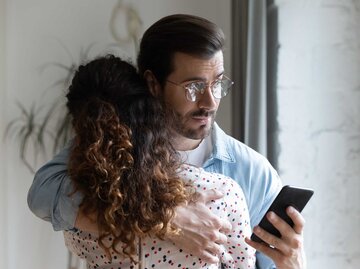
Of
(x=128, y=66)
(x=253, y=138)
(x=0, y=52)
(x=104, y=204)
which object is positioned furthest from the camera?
(x=0, y=52)

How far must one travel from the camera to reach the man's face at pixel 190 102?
130 cm

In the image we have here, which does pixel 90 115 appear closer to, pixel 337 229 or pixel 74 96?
pixel 74 96

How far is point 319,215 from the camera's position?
193cm

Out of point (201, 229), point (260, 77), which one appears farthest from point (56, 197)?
point (260, 77)

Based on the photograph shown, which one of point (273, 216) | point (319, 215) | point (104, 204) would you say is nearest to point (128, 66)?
point (104, 204)

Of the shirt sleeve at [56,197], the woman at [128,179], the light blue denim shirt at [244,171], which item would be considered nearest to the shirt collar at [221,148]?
the light blue denim shirt at [244,171]

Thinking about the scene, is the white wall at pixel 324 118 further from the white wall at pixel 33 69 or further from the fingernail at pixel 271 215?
the fingernail at pixel 271 215

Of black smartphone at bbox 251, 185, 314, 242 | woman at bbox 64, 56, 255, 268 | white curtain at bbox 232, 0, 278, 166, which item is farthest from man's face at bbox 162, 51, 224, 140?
white curtain at bbox 232, 0, 278, 166

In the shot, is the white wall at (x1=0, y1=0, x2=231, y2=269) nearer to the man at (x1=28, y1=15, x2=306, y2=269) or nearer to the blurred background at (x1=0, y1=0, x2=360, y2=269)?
the blurred background at (x1=0, y1=0, x2=360, y2=269)

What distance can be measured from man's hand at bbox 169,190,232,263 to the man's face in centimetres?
Answer: 26

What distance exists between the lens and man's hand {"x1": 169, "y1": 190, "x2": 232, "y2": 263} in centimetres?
107

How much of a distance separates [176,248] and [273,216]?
0.73 ft

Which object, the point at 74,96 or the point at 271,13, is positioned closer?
the point at 74,96

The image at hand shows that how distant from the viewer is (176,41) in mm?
1332
